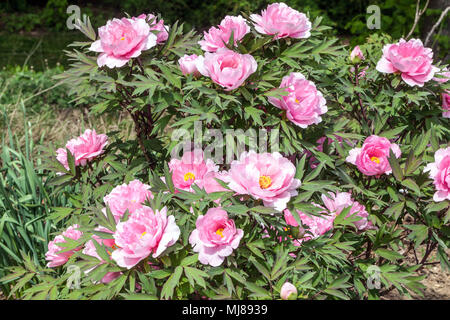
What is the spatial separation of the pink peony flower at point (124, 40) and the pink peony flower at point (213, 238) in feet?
2.01

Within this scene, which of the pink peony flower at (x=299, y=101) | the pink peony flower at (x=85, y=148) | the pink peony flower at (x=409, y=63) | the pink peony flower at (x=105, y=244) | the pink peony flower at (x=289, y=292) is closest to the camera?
the pink peony flower at (x=289, y=292)

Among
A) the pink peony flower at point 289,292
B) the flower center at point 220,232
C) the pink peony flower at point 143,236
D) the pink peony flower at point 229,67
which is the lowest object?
the pink peony flower at point 289,292

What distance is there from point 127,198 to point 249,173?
42cm

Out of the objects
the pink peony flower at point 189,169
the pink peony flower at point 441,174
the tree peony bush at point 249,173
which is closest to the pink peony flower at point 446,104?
the tree peony bush at point 249,173

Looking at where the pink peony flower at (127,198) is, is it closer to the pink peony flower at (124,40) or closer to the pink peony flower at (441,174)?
the pink peony flower at (124,40)

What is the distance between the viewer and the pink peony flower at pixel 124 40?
1552 millimetres

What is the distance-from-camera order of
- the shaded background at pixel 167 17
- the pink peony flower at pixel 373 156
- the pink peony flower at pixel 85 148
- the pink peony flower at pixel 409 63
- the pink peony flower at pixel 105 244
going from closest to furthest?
the pink peony flower at pixel 105 244 → the pink peony flower at pixel 373 156 → the pink peony flower at pixel 409 63 → the pink peony flower at pixel 85 148 → the shaded background at pixel 167 17

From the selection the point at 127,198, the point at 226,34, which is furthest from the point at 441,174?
the point at 127,198

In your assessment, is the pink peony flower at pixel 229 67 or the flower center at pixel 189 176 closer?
the pink peony flower at pixel 229 67

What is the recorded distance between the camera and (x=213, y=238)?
1308 millimetres

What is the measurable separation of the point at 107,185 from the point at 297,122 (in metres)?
0.79

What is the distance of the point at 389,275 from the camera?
1.58 m

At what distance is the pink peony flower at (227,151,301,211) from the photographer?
1293mm

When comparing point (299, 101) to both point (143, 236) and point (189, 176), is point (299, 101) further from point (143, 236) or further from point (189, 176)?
point (143, 236)
